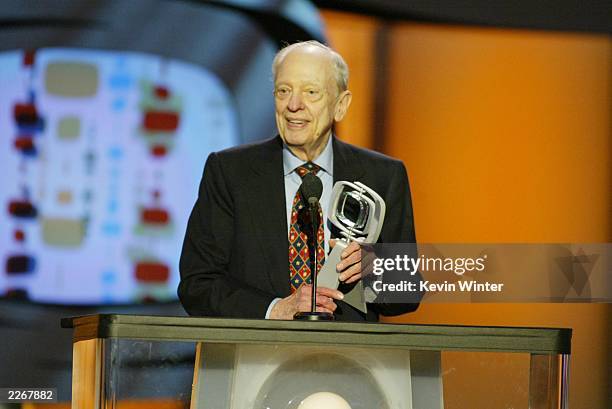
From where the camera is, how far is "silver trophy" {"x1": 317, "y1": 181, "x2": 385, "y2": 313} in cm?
225

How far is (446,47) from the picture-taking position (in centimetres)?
404

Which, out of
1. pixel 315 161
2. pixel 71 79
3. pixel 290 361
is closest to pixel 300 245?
pixel 315 161

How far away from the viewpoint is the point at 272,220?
267 centimetres

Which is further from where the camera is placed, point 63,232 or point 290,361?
point 63,232

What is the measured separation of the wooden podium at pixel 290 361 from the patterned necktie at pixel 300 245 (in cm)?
73

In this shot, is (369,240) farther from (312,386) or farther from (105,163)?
(105,163)

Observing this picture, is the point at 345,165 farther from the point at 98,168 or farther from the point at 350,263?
the point at 98,168

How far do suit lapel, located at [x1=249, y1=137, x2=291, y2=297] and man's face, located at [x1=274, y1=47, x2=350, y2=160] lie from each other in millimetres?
113

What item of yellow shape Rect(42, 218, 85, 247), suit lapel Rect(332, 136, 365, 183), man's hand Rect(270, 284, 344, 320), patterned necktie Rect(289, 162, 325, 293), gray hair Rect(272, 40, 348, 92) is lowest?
man's hand Rect(270, 284, 344, 320)

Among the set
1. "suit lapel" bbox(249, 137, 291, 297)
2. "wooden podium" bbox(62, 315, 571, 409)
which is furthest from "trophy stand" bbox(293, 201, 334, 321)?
"suit lapel" bbox(249, 137, 291, 297)

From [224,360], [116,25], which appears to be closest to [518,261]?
[224,360]

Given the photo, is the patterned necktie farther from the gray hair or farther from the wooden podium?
the wooden podium

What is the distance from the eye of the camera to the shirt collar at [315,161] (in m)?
2.79

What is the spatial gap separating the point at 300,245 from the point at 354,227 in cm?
40
